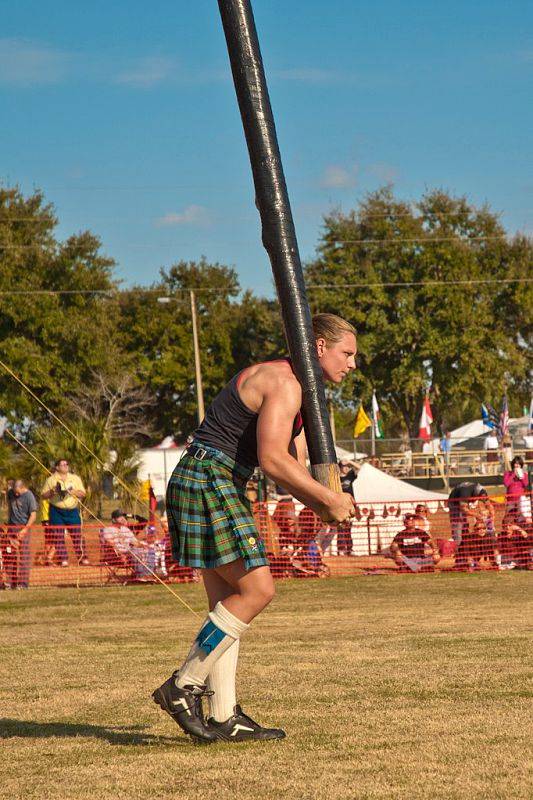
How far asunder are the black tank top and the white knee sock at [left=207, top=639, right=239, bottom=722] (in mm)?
682

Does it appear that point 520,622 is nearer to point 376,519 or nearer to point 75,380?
point 376,519

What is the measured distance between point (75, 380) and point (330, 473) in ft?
121

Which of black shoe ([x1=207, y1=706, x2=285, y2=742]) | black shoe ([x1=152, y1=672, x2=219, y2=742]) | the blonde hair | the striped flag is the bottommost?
black shoe ([x1=207, y1=706, x2=285, y2=742])

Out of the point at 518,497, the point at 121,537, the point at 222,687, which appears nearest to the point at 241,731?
the point at 222,687

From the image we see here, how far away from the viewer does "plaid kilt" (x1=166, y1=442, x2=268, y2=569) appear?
4121 millimetres

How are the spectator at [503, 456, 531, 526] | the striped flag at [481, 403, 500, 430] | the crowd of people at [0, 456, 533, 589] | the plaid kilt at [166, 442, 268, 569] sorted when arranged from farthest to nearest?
the striped flag at [481, 403, 500, 430]
the spectator at [503, 456, 531, 526]
the crowd of people at [0, 456, 533, 589]
the plaid kilt at [166, 442, 268, 569]

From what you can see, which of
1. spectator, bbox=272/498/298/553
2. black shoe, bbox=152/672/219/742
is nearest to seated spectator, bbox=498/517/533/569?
spectator, bbox=272/498/298/553

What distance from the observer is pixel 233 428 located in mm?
4207

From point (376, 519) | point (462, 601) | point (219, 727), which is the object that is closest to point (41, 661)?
point (219, 727)

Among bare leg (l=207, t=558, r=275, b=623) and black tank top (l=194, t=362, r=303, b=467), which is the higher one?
black tank top (l=194, t=362, r=303, b=467)

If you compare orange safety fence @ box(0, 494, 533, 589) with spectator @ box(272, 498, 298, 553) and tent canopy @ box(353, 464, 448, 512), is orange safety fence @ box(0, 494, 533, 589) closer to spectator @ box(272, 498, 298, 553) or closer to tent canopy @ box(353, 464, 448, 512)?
spectator @ box(272, 498, 298, 553)

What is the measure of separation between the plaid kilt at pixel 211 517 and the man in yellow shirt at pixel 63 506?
9656 millimetres

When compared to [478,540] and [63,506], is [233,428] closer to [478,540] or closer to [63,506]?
[478,540]

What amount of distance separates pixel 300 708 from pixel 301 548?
372 inches
